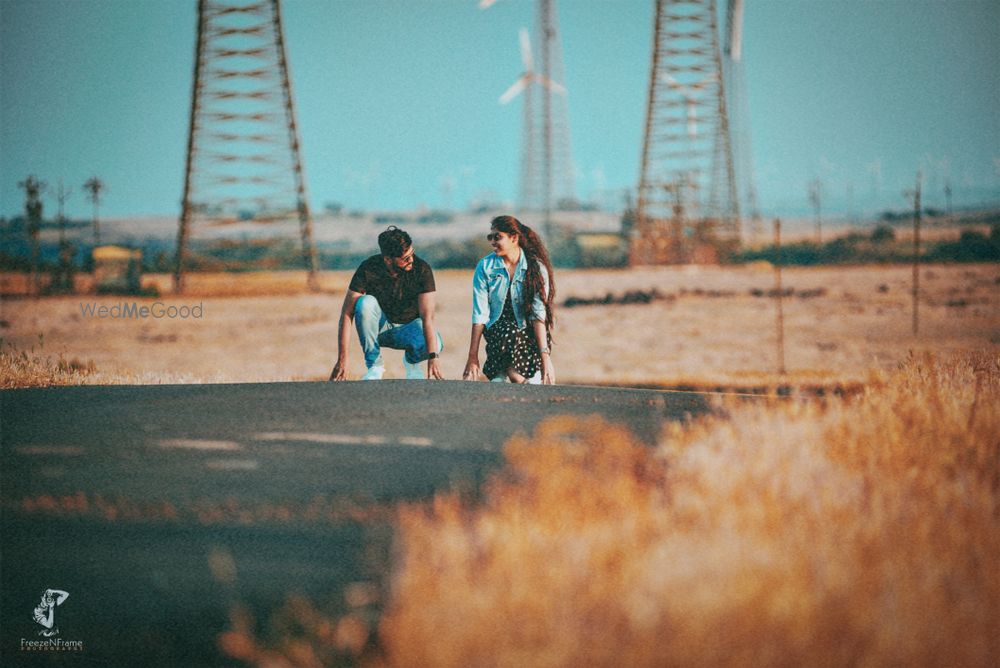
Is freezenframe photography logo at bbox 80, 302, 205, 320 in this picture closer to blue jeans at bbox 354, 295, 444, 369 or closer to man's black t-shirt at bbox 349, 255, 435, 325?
blue jeans at bbox 354, 295, 444, 369

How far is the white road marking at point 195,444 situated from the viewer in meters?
5.80

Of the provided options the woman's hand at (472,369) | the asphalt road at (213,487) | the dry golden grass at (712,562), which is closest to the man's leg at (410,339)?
the woman's hand at (472,369)

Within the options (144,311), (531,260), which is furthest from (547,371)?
(144,311)

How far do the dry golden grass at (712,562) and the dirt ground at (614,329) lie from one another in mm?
6617

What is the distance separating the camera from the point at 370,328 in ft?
29.2

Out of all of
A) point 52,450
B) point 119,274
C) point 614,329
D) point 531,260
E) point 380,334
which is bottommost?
point 614,329

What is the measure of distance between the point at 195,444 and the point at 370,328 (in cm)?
320

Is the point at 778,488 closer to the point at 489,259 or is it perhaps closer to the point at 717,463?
the point at 717,463

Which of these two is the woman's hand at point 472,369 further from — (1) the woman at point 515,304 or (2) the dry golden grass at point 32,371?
(2) the dry golden grass at point 32,371

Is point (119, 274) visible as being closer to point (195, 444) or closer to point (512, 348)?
point (512, 348)

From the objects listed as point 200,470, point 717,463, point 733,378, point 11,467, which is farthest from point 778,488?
point 733,378

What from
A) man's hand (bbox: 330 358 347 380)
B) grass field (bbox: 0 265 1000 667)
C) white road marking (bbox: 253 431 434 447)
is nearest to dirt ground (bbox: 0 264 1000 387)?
man's hand (bbox: 330 358 347 380)

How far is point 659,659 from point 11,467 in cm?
415

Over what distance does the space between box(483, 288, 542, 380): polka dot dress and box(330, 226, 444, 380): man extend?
0.58 m
